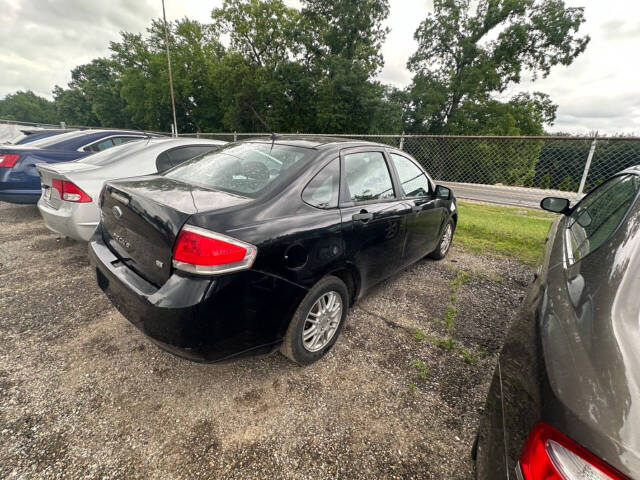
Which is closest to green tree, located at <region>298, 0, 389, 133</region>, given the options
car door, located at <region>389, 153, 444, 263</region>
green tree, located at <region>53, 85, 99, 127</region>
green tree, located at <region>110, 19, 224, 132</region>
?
green tree, located at <region>110, 19, 224, 132</region>

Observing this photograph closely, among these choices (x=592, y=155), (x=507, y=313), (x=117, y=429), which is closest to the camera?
(x=117, y=429)

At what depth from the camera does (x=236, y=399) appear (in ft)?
6.06

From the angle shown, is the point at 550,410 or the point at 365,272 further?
the point at 365,272

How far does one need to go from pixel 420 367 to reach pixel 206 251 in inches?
71.6

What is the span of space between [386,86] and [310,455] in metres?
27.0

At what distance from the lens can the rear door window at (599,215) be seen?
55.8 inches

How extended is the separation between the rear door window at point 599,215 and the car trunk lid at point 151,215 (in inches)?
75.0

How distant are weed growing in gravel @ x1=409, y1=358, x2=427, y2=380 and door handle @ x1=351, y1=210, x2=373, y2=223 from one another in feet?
3.90

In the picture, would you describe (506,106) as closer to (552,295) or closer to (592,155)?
(592,155)

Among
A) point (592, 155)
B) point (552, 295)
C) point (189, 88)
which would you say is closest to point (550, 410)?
point (552, 295)

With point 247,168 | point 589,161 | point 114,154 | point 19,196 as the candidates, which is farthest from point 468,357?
point 19,196

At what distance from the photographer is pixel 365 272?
239 centimetres

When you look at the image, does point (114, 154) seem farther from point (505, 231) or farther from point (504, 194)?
point (504, 194)

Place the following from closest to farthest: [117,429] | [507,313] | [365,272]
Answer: [117,429] < [365,272] < [507,313]
